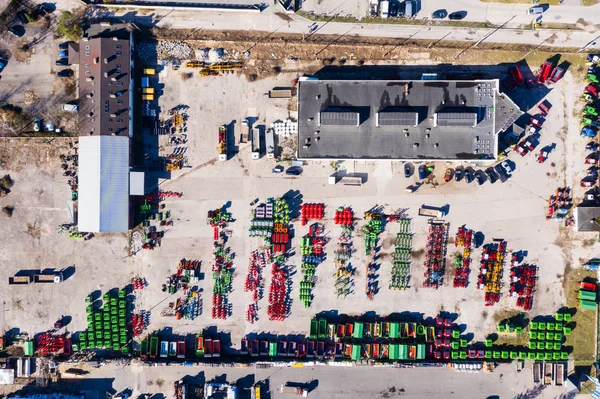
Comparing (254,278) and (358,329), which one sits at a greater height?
(254,278)

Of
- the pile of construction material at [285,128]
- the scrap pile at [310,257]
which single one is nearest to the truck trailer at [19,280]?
the scrap pile at [310,257]

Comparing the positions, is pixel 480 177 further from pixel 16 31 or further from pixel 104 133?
pixel 16 31

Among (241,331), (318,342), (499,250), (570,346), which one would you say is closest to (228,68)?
(241,331)

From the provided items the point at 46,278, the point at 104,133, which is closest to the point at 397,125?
the point at 104,133

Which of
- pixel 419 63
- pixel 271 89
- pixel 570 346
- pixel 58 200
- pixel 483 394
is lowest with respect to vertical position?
pixel 483 394

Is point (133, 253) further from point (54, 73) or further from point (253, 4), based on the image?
point (253, 4)

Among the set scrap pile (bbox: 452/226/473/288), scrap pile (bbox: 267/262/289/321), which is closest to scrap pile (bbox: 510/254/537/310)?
scrap pile (bbox: 452/226/473/288)
